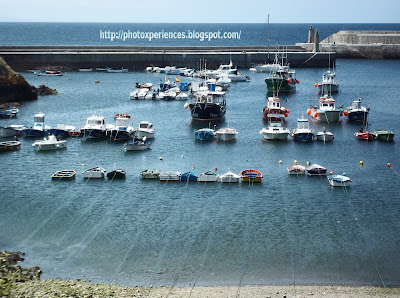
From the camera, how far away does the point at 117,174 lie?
49.3m

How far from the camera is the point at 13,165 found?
176 feet

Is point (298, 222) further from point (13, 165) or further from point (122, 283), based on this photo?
point (13, 165)

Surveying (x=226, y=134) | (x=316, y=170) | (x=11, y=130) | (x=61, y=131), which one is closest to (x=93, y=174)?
(x=61, y=131)

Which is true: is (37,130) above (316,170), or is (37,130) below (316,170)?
above

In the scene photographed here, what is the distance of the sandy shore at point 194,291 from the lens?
29.0 m

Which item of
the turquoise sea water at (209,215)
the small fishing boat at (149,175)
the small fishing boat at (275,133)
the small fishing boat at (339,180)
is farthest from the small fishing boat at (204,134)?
the small fishing boat at (339,180)

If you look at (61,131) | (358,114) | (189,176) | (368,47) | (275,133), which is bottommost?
(189,176)

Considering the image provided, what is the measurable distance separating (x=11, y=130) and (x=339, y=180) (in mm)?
31733

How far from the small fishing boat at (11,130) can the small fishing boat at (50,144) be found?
5050mm

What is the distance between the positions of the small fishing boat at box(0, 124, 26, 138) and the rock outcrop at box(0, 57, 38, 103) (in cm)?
1755

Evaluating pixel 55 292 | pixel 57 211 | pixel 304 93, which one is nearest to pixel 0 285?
pixel 55 292

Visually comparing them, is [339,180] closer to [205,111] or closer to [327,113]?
[327,113]

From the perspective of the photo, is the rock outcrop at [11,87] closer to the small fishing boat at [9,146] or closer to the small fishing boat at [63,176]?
the small fishing boat at [9,146]

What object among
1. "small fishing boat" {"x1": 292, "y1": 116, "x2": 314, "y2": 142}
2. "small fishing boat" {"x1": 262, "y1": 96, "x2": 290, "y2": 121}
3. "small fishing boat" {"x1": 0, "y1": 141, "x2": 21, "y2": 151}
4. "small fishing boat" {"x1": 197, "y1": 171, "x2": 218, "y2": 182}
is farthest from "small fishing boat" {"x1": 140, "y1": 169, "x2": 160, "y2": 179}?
"small fishing boat" {"x1": 262, "y1": 96, "x2": 290, "y2": 121}
